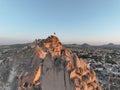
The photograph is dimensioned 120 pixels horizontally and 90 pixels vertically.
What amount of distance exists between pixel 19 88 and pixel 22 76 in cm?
96

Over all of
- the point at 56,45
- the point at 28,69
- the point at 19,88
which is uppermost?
the point at 56,45

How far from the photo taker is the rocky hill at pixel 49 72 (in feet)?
49.8

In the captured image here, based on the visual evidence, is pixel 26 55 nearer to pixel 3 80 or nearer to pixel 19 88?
pixel 3 80

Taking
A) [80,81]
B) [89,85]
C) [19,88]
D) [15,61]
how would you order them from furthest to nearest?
1. [15,61]
2. [19,88]
3. [89,85]
4. [80,81]

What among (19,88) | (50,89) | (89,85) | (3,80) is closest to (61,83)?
(50,89)

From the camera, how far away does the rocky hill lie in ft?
49.8

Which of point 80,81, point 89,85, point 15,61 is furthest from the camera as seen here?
point 15,61

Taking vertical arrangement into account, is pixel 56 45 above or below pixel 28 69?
above

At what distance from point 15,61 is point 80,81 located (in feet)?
28.7

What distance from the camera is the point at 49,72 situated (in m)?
15.9

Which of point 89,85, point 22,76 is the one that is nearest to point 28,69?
point 22,76

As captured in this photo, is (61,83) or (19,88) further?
(19,88)

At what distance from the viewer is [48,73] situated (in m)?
15.9

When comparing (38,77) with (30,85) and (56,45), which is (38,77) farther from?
(56,45)
